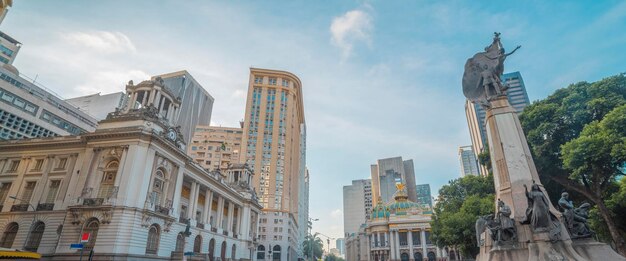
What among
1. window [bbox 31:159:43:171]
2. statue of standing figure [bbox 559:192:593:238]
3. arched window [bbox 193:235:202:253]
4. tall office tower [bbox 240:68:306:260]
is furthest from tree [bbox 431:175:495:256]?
tall office tower [bbox 240:68:306:260]

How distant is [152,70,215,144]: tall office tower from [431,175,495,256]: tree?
7718 centimetres

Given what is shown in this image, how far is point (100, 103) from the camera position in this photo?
70.4 metres

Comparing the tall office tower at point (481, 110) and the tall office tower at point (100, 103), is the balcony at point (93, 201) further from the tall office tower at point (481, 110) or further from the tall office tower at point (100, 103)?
the tall office tower at point (481, 110)

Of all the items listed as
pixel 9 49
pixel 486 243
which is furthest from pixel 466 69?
pixel 9 49

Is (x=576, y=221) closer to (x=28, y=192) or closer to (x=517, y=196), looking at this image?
(x=517, y=196)

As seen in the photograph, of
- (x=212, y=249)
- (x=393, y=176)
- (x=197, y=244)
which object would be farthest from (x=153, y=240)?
(x=393, y=176)

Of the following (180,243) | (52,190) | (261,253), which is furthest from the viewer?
(261,253)

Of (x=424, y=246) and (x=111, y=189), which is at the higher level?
(x=111, y=189)

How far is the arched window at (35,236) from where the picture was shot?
2602 cm

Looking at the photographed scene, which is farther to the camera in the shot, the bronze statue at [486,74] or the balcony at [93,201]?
the balcony at [93,201]

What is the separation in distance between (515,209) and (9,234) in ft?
127

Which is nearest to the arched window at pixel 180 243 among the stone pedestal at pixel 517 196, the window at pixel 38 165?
the window at pixel 38 165

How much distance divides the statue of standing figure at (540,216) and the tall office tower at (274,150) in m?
62.8

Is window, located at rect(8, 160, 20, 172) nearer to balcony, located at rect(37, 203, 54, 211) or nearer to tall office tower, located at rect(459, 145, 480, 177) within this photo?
balcony, located at rect(37, 203, 54, 211)
